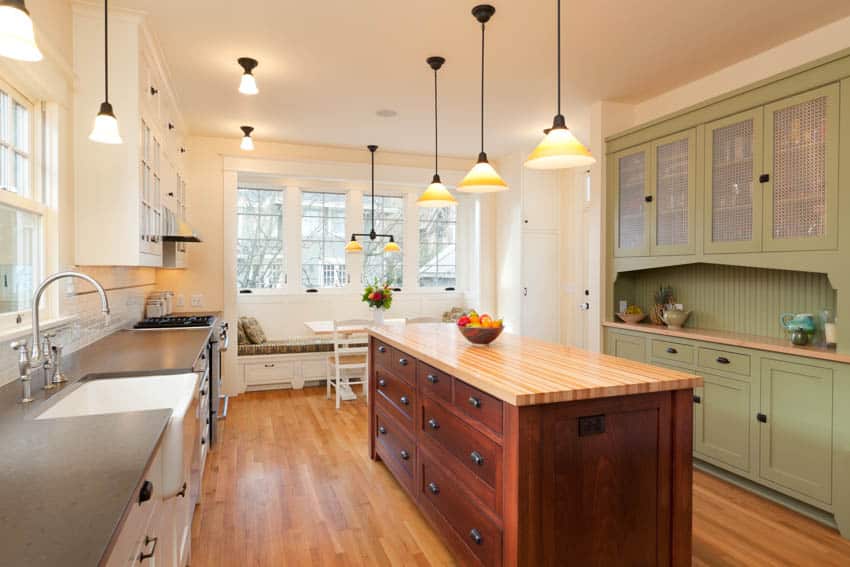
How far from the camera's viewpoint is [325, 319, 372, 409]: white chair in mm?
5043

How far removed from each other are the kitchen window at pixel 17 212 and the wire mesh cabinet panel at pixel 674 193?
3898 millimetres

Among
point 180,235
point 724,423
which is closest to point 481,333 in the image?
point 724,423

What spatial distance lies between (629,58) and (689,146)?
74 cm

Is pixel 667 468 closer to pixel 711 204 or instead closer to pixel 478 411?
pixel 478 411

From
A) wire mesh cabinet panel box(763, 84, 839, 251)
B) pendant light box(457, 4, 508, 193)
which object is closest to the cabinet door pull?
pendant light box(457, 4, 508, 193)

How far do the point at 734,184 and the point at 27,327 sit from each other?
3961 mm

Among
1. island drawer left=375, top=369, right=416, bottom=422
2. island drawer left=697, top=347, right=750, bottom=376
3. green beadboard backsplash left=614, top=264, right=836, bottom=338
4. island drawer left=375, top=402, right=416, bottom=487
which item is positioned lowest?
island drawer left=375, top=402, right=416, bottom=487

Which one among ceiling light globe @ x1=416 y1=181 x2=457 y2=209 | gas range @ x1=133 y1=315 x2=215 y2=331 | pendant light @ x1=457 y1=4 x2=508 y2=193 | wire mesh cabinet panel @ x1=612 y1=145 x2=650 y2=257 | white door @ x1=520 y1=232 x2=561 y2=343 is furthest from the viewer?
white door @ x1=520 y1=232 x2=561 y2=343

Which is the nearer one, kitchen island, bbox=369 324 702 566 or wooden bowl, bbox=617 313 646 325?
kitchen island, bbox=369 324 702 566

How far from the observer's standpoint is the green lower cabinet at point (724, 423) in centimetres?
307

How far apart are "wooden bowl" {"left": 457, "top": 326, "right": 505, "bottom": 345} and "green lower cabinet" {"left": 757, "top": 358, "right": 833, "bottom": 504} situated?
1.64 metres

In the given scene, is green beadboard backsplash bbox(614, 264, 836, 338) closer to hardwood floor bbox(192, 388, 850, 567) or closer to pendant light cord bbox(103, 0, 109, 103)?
hardwood floor bbox(192, 388, 850, 567)

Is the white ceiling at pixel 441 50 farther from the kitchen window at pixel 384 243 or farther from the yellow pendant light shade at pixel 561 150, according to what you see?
the kitchen window at pixel 384 243

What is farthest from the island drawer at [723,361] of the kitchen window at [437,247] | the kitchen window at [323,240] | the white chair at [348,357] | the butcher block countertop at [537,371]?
the kitchen window at [323,240]
